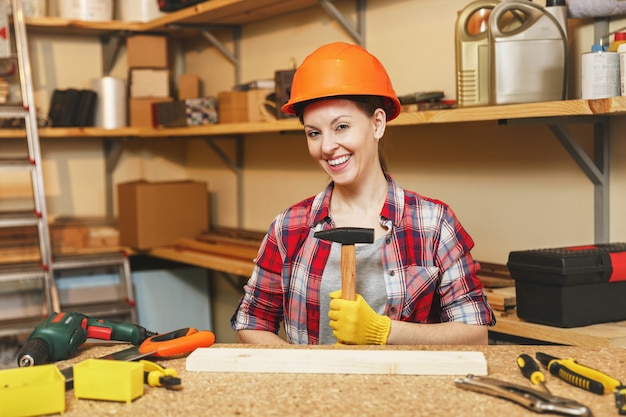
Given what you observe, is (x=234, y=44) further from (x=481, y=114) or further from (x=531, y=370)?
(x=531, y=370)

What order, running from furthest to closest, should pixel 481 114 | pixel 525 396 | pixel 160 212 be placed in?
pixel 160 212
pixel 481 114
pixel 525 396

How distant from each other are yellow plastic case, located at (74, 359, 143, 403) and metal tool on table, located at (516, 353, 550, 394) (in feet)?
1.98

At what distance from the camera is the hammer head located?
161 centimetres

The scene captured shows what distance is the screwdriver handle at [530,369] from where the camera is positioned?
4.17 ft

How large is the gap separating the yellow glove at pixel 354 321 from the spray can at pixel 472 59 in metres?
1.09

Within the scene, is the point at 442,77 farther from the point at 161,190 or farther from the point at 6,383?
the point at 6,383

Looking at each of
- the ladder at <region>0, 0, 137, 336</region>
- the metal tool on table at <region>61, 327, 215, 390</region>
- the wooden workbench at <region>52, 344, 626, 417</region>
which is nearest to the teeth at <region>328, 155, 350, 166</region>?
the metal tool on table at <region>61, 327, 215, 390</region>

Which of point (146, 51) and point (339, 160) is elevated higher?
point (146, 51)

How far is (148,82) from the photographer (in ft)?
14.8

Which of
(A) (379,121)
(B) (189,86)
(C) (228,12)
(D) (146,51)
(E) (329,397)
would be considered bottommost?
(E) (329,397)

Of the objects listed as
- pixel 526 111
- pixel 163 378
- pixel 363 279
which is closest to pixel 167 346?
pixel 163 378

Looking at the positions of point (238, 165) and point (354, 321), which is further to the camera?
point (238, 165)

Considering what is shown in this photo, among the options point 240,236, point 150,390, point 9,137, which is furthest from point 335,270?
point 9,137

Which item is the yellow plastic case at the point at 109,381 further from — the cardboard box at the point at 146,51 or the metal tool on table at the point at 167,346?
the cardboard box at the point at 146,51
